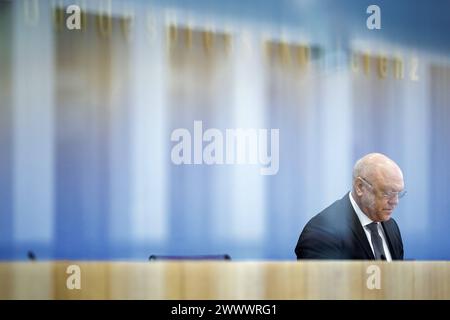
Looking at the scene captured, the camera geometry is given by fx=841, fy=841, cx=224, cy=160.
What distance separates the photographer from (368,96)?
275cm

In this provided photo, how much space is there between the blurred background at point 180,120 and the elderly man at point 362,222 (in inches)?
1.4

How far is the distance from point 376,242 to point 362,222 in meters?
0.08

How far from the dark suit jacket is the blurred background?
0.11 ft

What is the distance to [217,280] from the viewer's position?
8.89 feet

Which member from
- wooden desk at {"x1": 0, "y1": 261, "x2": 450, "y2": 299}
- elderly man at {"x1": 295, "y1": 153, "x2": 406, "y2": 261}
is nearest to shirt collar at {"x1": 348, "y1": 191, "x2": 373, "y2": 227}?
elderly man at {"x1": 295, "y1": 153, "x2": 406, "y2": 261}

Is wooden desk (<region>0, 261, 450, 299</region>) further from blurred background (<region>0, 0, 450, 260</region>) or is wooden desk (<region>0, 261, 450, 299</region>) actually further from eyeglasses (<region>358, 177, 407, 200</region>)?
eyeglasses (<region>358, 177, 407, 200</region>)

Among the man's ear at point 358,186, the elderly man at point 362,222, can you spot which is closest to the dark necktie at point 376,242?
the elderly man at point 362,222

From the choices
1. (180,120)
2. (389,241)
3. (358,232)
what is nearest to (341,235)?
(358,232)

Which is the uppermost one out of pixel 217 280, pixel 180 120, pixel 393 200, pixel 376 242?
pixel 180 120

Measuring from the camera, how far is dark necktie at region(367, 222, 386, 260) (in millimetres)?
2730

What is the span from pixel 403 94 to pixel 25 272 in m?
1.36

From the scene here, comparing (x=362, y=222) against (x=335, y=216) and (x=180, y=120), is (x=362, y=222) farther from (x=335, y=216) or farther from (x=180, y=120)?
(x=180, y=120)
